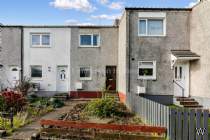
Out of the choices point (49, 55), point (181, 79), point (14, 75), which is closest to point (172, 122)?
point (181, 79)

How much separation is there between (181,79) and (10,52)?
15710mm

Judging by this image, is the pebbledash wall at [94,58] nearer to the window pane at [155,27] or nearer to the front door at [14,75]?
the front door at [14,75]

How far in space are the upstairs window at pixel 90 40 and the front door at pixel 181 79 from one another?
852cm

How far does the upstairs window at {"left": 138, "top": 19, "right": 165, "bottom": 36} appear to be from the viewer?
2166 centimetres

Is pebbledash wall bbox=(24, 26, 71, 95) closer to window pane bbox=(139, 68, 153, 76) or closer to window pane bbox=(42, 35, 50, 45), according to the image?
window pane bbox=(42, 35, 50, 45)

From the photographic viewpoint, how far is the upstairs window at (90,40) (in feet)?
90.1

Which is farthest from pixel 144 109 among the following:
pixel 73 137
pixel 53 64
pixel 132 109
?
pixel 53 64

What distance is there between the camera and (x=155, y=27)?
Answer: 21781mm

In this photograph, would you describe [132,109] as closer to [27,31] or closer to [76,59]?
[76,59]

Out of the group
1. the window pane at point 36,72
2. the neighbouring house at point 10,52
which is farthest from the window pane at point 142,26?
the neighbouring house at point 10,52

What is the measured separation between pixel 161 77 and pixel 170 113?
1196 centimetres

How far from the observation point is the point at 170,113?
9641 mm

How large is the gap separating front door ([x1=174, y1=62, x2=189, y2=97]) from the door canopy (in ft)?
3.07

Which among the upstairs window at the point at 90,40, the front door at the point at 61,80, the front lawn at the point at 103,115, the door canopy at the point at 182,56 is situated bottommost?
the front lawn at the point at 103,115
